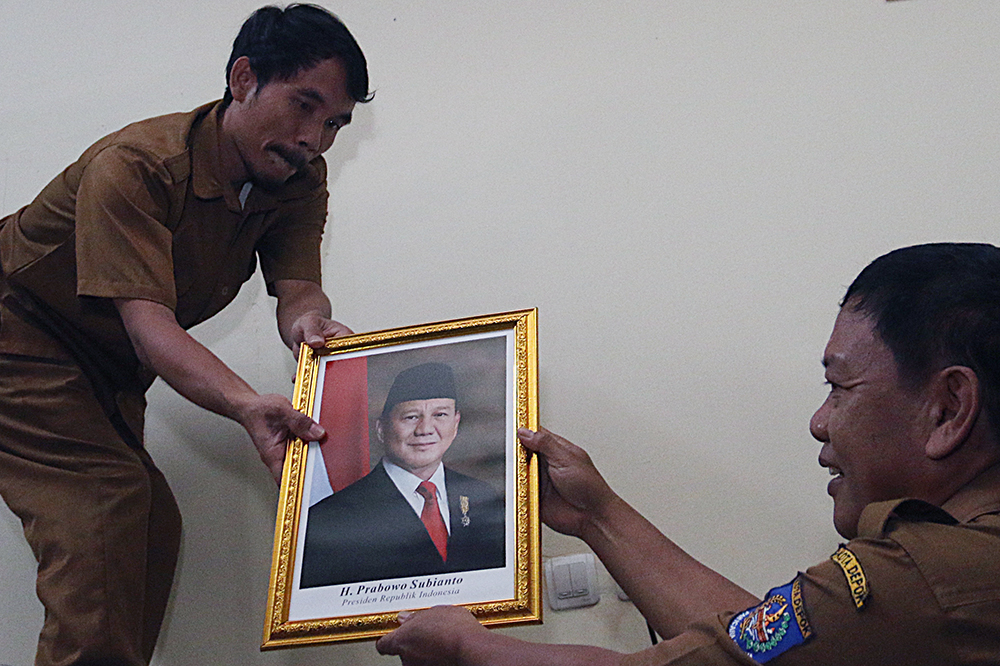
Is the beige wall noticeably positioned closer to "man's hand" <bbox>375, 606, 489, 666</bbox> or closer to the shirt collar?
the shirt collar

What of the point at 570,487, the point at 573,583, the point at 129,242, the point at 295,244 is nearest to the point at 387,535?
the point at 570,487

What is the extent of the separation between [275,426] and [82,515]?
1.20ft

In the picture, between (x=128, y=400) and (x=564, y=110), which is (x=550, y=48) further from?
(x=128, y=400)

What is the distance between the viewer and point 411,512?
1417mm

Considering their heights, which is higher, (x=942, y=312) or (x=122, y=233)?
(x=122, y=233)

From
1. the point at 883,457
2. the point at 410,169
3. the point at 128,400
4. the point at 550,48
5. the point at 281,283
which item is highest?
the point at 550,48

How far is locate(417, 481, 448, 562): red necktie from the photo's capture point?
137 centimetres

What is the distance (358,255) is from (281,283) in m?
0.29

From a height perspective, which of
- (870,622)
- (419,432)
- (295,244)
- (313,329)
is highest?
(295,244)

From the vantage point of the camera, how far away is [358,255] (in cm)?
214

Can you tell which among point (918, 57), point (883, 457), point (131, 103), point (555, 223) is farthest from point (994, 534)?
point (131, 103)

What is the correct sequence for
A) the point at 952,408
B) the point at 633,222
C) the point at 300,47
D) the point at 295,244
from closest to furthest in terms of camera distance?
the point at 952,408
the point at 300,47
the point at 295,244
the point at 633,222

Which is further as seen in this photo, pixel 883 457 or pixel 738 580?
pixel 738 580

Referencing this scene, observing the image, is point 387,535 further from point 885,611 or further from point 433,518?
point 885,611
